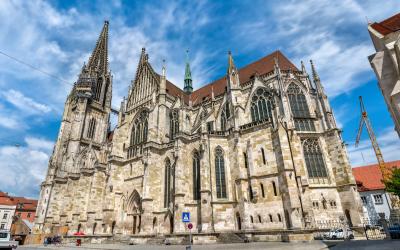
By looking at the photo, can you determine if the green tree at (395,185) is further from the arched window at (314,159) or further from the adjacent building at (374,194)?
the arched window at (314,159)

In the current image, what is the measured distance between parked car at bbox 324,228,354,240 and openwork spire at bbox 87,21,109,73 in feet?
154

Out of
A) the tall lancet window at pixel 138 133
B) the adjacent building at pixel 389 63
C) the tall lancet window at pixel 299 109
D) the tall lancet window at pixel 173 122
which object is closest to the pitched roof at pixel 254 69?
the tall lancet window at pixel 173 122

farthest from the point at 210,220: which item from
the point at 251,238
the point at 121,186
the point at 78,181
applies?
the point at 78,181

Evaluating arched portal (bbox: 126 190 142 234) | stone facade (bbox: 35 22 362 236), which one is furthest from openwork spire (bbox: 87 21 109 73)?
arched portal (bbox: 126 190 142 234)

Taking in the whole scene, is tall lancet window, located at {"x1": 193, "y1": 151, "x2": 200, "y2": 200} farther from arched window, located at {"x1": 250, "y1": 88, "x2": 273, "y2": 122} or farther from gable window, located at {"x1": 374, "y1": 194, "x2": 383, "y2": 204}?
gable window, located at {"x1": 374, "y1": 194, "x2": 383, "y2": 204}

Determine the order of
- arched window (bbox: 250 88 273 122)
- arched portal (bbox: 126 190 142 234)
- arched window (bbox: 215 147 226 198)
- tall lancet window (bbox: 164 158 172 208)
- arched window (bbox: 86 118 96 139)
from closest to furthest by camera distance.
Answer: arched window (bbox: 215 147 226 198), tall lancet window (bbox: 164 158 172 208), arched window (bbox: 250 88 273 122), arched portal (bbox: 126 190 142 234), arched window (bbox: 86 118 96 139)

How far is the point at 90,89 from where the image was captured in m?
42.8

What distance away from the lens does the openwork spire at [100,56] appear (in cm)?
4656

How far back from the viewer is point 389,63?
4.59 meters

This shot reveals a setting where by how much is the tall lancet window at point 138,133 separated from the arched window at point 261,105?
42.4ft

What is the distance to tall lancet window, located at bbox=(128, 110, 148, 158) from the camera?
26.8 metres

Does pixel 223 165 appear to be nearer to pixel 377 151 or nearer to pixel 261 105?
pixel 261 105

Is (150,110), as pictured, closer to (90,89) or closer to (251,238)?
(251,238)

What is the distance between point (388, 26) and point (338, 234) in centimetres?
1400
